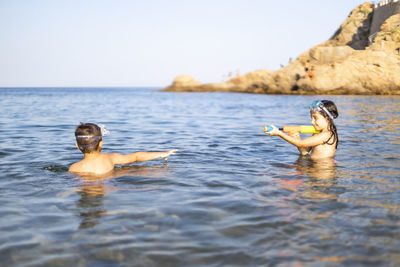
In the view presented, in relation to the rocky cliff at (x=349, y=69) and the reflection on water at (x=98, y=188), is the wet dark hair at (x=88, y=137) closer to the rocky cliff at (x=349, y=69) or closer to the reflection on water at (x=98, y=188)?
the reflection on water at (x=98, y=188)

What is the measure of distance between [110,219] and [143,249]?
796mm

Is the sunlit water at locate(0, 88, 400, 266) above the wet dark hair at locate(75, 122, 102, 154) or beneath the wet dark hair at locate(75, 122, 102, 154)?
beneath

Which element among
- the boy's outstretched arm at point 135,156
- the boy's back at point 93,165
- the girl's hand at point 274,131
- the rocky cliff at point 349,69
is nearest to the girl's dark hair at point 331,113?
the girl's hand at point 274,131

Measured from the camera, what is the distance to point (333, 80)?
3788 centimetres

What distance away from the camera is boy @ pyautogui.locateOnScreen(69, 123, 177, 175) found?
5223mm

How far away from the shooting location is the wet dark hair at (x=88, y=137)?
5.21m

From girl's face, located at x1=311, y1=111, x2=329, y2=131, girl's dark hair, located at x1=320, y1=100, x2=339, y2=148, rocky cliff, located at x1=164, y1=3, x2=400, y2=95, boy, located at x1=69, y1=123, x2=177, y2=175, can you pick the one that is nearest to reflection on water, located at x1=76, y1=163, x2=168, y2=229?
boy, located at x1=69, y1=123, x2=177, y2=175

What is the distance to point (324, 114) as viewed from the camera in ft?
21.5

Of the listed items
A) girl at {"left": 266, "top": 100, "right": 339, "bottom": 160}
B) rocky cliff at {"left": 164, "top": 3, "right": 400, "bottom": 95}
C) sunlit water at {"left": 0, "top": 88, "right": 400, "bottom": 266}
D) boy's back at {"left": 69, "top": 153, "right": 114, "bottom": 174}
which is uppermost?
rocky cliff at {"left": 164, "top": 3, "right": 400, "bottom": 95}

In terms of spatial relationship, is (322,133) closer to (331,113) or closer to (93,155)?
(331,113)

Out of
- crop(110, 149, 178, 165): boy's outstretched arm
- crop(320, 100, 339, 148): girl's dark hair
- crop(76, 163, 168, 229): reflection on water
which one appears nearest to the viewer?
crop(76, 163, 168, 229): reflection on water

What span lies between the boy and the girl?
8.78 ft

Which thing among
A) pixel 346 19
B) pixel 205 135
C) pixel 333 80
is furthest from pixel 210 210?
pixel 346 19

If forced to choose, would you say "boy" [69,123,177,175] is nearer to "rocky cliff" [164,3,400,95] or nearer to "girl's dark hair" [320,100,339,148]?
"girl's dark hair" [320,100,339,148]
